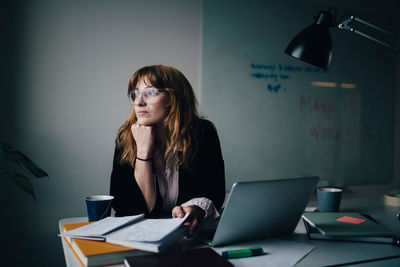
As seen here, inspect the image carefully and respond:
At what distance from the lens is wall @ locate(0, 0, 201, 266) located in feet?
5.90

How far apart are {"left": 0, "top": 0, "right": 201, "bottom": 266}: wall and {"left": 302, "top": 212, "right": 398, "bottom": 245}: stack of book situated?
139cm

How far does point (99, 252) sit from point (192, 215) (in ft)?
1.01

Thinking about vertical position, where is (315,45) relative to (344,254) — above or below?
above

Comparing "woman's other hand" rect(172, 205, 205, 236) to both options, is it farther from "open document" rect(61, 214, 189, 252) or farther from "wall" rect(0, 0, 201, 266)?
"wall" rect(0, 0, 201, 266)

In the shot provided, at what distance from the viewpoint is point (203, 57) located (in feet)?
7.12

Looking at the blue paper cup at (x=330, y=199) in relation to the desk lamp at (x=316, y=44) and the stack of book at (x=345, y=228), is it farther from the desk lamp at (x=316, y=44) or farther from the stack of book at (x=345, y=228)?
the desk lamp at (x=316, y=44)

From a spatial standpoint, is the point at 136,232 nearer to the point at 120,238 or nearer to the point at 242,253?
the point at 120,238

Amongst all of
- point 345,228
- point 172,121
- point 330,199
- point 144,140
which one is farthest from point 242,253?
point 172,121

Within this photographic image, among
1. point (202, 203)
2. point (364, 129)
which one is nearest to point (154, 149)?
point (202, 203)

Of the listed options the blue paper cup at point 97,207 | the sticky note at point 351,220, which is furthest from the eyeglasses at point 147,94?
the sticky note at point 351,220

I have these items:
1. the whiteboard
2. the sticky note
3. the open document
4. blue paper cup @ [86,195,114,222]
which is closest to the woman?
blue paper cup @ [86,195,114,222]

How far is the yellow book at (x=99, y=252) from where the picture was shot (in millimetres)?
684

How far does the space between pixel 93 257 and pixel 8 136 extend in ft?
4.64

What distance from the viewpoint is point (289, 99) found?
2432mm
